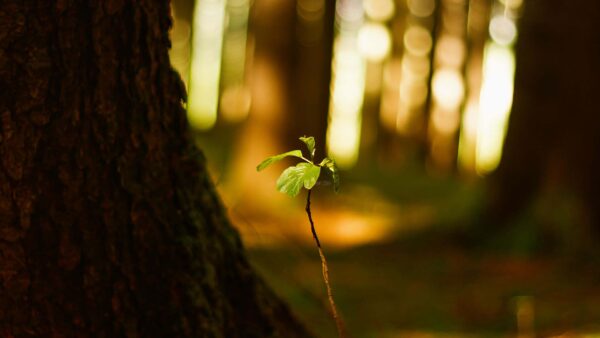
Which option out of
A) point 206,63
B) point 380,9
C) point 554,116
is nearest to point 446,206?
point 554,116

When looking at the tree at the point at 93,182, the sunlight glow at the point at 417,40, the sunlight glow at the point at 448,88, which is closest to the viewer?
the tree at the point at 93,182

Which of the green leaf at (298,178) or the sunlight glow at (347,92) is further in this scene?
the sunlight glow at (347,92)

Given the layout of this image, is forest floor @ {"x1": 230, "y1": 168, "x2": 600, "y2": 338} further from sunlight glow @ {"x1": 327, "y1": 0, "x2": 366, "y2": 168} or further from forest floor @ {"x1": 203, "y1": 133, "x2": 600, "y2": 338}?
sunlight glow @ {"x1": 327, "y1": 0, "x2": 366, "y2": 168}

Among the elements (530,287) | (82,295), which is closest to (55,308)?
(82,295)

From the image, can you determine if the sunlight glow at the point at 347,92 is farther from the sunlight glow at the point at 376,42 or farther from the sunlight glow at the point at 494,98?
the sunlight glow at the point at 376,42

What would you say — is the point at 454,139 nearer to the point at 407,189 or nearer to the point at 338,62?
the point at 407,189

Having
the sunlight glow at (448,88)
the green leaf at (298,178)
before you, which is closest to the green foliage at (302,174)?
the green leaf at (298,178)

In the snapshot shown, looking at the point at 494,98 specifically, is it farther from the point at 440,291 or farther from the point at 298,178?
the point at 298,178
